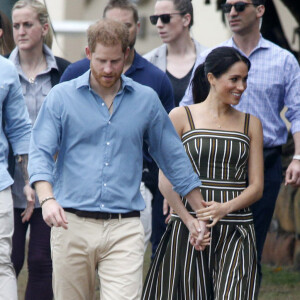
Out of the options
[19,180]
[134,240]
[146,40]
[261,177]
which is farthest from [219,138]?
[146,40]

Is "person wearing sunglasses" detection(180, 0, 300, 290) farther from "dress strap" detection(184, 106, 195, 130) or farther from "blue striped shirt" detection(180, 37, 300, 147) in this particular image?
"dress strap" detection(184, 106, 195, 130)

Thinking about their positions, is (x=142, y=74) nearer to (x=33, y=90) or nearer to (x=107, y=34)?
(x=33, y=90)

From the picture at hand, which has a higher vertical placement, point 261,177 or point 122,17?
point 122,17

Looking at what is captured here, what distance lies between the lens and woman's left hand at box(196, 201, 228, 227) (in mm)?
5809

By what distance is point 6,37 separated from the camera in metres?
7.32

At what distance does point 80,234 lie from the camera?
5.34 meters

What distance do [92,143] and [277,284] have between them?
4.57 metres

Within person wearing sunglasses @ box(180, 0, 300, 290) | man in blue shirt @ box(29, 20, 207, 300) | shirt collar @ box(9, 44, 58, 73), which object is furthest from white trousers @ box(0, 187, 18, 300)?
person wearing sunglasses @ box(180, 0, 300, 290)

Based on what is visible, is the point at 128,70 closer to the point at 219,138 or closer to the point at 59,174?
the point at 219,138

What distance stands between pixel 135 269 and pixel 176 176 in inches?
22.2

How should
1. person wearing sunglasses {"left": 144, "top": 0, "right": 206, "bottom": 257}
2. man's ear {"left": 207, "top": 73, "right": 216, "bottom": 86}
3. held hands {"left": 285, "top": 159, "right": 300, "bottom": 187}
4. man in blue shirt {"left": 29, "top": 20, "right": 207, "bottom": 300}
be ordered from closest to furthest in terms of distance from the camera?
man in blue shirt {"left": 29, "top": 20, "right": 207, "bottom": 300} < man's ear {"left": 207, "top": 73, "right": 216, "bottom": 86} < held hands {"left": 285, "top": 159, "right": 300, "bottom": 187} < person wearing sunglasses {"left": 144, "top": 0, "right": 206, "bottom": 257}

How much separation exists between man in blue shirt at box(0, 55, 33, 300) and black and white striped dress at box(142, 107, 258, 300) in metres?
0.84

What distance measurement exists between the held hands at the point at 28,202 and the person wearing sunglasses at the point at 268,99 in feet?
3.99

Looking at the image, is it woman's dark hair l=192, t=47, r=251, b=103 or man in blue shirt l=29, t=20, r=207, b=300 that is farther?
woman's dark hair l=192, t=47, r=251, b=103
